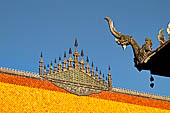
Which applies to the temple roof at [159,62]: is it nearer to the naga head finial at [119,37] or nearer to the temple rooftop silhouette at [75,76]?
the naga head finial at [119,37]

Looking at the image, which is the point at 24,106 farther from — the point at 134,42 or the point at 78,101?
the point at 134,42

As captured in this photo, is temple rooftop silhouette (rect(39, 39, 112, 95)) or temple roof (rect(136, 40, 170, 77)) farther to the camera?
temple rooftop silhouette (rect(39, 39, 112, 95))

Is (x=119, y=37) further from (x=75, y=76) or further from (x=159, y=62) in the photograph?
(x=75, y=76)

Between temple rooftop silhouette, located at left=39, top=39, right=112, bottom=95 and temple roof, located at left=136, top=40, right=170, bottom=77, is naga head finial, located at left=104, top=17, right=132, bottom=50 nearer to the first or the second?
temple roof, located at left=136, top=40, right=170, bottom=77

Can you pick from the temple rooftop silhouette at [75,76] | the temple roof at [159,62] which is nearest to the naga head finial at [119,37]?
the temple roof at [159,62]

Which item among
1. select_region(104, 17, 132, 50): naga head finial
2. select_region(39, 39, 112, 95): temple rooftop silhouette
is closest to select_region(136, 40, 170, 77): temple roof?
select_region(104, 17, 132, 50): naga head finial

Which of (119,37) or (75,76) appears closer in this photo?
(119,37)

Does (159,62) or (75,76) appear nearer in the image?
(159,62)

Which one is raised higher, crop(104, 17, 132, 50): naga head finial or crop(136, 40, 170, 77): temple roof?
crop(104, 17, 132, 50): naga head finial

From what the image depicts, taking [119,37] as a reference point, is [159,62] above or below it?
below

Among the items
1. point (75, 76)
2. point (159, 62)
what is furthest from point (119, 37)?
point (75, 76)

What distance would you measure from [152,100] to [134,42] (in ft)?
47.6

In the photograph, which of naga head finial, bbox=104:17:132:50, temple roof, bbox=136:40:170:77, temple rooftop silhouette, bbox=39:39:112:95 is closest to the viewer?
temple roof, bbox=136:40:170:77

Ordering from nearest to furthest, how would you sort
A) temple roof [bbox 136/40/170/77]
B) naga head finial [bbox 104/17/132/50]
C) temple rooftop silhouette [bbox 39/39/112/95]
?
temple roof [bbox 136/40/170/77], naga head finial [bbox 104/17/132/50], temple rooftop silhouette [bbox 39/39/112/95]
